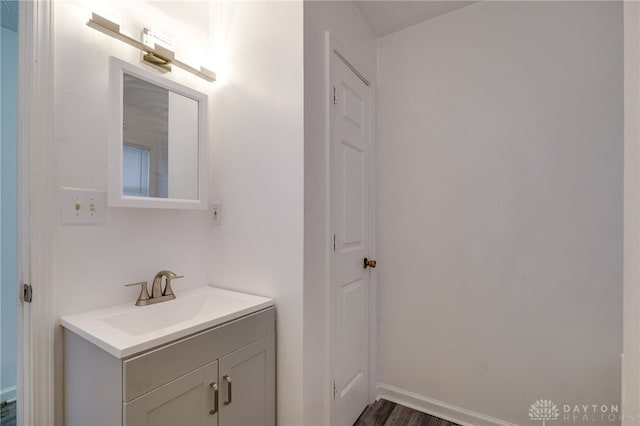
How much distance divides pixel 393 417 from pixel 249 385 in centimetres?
107

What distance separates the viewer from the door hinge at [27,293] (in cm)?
98

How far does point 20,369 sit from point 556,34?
2.79 metres

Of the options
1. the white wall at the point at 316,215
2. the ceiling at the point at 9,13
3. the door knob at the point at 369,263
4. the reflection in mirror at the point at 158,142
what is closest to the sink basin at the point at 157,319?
the white wall at the point at 316,215

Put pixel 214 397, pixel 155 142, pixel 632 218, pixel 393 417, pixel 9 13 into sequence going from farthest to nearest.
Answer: pixel 393 417
pixel 9 13
pixel 155 142
pixel 214 397
pixel 632 218

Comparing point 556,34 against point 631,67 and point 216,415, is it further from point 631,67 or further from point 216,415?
point 216,415

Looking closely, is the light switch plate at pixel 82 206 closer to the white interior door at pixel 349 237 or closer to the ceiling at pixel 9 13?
the white interior door at pixel 349 237

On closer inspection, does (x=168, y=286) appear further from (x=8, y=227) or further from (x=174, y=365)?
(x=8, y=227)

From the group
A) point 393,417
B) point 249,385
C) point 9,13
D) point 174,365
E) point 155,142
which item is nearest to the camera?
point 174,365

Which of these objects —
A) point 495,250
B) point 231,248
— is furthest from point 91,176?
point 495,250

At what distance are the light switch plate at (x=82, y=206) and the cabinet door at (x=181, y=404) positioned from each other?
27.3 inches

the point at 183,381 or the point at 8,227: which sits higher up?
the point at 8,227

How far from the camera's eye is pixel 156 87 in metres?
1.25

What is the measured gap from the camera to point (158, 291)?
125 centimetres

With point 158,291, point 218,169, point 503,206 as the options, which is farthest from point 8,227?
point 503,206
